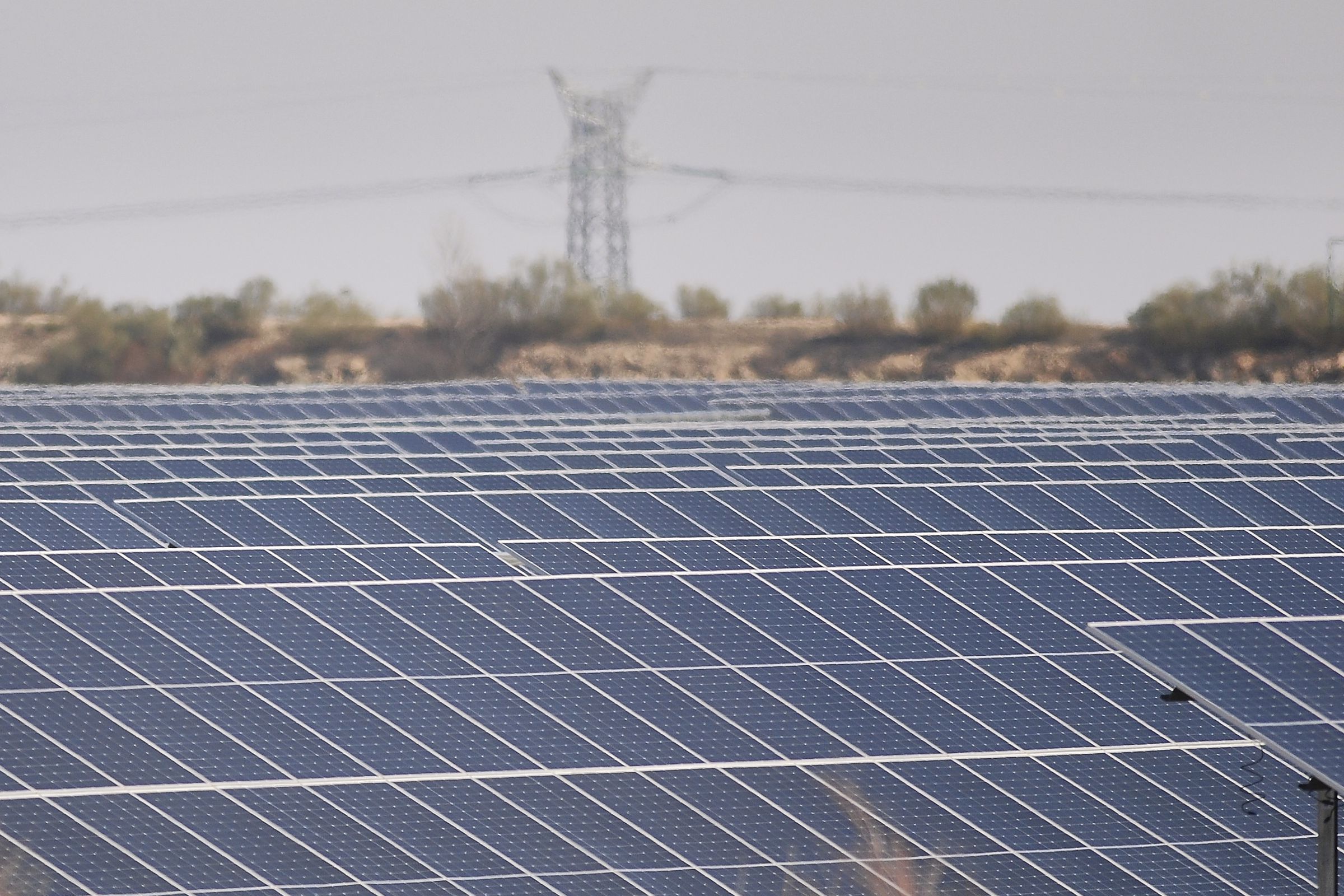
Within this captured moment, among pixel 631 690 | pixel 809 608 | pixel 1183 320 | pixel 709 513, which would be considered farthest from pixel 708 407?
pixel 1183 320

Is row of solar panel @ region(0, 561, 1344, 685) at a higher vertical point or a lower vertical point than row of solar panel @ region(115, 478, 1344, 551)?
lower

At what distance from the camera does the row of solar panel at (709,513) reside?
83.1 feet

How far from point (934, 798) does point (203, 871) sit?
25.7 feet

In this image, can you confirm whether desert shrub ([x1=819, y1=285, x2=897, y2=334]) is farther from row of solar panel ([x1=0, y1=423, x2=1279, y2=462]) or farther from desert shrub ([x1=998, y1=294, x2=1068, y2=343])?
row of solar panel ([x1=0, y1=423, x2=1279, y2=462])

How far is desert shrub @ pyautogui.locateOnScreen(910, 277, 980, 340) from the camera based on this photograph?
110250mm

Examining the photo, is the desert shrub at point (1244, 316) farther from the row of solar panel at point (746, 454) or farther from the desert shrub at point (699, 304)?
the row of solar panel at point (746, 454)

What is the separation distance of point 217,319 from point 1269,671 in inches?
4197

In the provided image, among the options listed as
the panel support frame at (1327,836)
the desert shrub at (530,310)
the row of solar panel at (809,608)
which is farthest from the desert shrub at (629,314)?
the panel support frame at (1327,836)

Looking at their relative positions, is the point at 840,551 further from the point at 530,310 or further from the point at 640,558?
the point at 530,310

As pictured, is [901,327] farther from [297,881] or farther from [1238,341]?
[297,881]

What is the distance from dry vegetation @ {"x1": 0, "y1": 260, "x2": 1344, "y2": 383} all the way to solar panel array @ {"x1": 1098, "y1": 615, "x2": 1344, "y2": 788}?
8711cm

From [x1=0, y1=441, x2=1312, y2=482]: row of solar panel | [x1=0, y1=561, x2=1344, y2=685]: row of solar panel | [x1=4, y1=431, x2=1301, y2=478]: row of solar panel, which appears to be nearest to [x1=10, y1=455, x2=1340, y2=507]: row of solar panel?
[x1=0, y1=441, x2=1312, y2=482]: row of solar panel

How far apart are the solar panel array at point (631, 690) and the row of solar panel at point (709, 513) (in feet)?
0.24

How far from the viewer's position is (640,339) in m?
115
